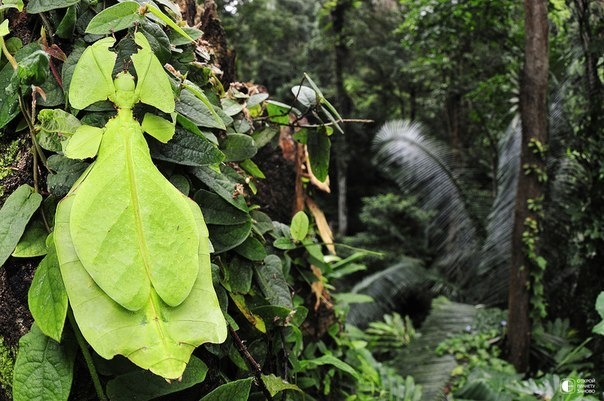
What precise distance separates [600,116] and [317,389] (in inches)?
96.0

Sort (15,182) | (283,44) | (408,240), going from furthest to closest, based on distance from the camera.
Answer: (283,44), (408,240), (15,182)

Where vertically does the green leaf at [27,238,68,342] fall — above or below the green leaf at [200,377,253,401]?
above

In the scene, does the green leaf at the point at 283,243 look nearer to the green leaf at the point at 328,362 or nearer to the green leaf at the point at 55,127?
the green leaf at the point at 328,362

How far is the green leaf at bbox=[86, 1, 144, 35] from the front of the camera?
63cm

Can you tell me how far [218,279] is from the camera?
0.71 m

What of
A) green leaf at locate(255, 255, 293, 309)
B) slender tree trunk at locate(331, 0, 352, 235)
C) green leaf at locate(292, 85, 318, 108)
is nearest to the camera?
green leaf at locate(255, 255, 293, 309)

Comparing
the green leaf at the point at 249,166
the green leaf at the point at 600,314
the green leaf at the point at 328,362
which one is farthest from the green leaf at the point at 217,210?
the green leaf at the point at 600,314

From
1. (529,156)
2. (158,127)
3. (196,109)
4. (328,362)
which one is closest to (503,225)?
(529,156)

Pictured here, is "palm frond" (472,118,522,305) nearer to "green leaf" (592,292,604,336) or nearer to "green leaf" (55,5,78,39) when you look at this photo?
"green leaf" (592,292,604,336)

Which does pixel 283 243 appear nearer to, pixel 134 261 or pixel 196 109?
pixel 196 109

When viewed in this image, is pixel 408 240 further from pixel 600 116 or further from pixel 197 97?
pixel 197 97

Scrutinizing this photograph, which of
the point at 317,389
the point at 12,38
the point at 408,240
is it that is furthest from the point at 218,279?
the point at 408,240

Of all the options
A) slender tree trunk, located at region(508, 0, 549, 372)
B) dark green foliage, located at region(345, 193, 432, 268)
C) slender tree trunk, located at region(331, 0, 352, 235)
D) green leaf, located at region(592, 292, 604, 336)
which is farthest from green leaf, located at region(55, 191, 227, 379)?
slender tree trunk, located at region(331, 0, 352, 235)

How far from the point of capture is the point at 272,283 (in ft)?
2.93
